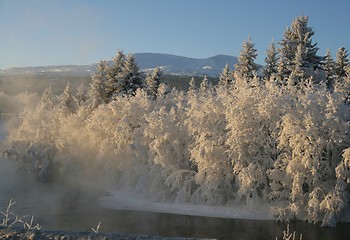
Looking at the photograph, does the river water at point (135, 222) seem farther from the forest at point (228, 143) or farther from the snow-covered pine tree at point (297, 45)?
the snow-covered pine tree at point (297, 45)

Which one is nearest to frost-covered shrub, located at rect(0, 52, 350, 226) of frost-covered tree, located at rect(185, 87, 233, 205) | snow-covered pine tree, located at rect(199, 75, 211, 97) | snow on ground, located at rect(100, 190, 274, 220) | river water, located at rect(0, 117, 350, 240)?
frost-covered tree, located at rect(185, 87, 233, 205)

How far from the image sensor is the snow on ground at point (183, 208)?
30250 mm

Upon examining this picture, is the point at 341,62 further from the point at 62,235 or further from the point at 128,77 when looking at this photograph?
the point at 62,235

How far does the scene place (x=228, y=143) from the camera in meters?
31.8

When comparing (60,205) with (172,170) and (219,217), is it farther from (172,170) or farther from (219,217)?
(219,217)

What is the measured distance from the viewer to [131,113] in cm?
4181

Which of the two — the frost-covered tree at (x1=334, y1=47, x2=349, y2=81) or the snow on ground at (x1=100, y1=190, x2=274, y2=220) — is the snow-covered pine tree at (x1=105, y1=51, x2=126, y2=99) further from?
the frost-covered tree at (x1=334, y1=47, x2=349, y2=81)

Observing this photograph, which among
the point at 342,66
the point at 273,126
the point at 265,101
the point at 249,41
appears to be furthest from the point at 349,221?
the point at 342,66

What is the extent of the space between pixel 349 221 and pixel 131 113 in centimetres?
2365

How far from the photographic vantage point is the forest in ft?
93.4

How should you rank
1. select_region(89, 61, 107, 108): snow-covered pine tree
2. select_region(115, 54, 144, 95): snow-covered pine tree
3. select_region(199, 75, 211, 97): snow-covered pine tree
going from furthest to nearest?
select_region(89, 61, 107, 108): snow-covered pine tree < select_region(115, 54, 144, 95): snow-covered pine tree < select_region(199, 75, 211, 97): snow-covered pine tree

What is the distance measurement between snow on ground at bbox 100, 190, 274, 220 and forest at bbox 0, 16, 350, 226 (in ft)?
2.10

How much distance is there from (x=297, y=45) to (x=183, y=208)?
2896 centimetres

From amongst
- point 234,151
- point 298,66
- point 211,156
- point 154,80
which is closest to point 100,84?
point 154,80
